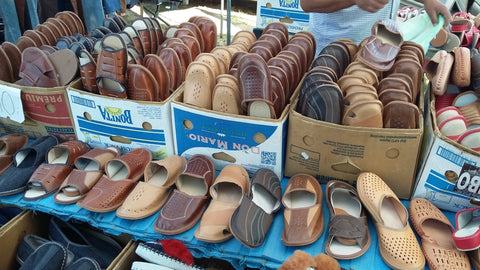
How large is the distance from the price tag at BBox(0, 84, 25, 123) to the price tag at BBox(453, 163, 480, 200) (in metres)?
1.81

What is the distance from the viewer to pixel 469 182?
1.20m

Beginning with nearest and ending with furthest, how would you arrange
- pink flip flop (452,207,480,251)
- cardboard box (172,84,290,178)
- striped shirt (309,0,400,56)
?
pink flip flop (452,207,480,251) < cardboard box (172,84,290,178) < striped shirt (309,0,400,56)

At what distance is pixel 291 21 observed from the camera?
3.10 metres

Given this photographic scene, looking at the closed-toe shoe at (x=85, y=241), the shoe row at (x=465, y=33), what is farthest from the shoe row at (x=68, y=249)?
the shoe row at (x=465, y=33)

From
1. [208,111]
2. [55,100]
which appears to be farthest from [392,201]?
[55,100]

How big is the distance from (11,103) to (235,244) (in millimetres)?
1236

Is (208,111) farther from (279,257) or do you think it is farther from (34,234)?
(34,234)

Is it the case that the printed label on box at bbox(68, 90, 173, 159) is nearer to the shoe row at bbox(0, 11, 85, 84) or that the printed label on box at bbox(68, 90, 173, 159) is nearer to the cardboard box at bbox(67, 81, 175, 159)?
the cardboard box at bbox(67, 81, 175, 159)

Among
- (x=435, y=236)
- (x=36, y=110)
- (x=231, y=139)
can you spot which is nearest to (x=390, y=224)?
(x=435, y=236)

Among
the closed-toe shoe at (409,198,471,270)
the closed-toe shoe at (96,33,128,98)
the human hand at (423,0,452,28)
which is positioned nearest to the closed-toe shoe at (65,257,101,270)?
the closed-toe shoe at (96,33,128,98)

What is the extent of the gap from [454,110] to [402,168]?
0.30 metres

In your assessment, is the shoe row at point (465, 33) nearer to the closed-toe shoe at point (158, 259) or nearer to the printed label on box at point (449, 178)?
the printed label on box at point (449, 178)

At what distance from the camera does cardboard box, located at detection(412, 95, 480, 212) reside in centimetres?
116

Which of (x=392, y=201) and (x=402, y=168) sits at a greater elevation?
(x=402, y=168)
